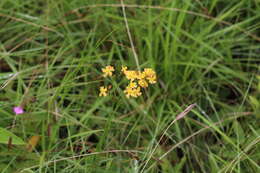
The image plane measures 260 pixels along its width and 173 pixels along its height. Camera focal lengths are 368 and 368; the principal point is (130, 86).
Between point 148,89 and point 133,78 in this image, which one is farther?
point 148,89

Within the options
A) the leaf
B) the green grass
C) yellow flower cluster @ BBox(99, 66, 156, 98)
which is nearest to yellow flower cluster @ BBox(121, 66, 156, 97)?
yellow flower cluster @ BBox(99, 66, 156, 98)

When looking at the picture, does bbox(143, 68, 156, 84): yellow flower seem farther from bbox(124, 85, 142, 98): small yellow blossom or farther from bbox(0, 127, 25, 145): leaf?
bbox(0, 127, 25, 145): leaf

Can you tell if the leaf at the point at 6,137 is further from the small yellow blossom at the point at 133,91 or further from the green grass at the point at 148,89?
the small yellow blossom at the point at 133,91

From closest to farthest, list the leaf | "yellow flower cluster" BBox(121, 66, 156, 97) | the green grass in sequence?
"yellow flower cluster" BBox(121, 66, 156, 97)
the leaf
the green grass

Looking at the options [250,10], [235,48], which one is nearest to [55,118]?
[235,48]

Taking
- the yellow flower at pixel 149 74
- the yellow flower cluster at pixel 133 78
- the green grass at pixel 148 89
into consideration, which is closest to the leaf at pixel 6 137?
the green grass at pixel 148 89

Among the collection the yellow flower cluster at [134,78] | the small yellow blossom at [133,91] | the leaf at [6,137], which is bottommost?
the leaf at [6,137]

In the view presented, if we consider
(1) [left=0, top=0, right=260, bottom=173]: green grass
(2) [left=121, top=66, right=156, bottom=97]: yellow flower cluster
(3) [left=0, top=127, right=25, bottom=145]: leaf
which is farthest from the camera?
(1) [left=0, top=0, right=260, bottom=173]: green grass

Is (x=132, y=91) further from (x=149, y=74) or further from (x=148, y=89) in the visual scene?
(x=148, y=89)

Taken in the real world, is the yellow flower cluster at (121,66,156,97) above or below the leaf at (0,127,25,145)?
above

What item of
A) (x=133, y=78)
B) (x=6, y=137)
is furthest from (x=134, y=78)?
(x=6, y=137)
